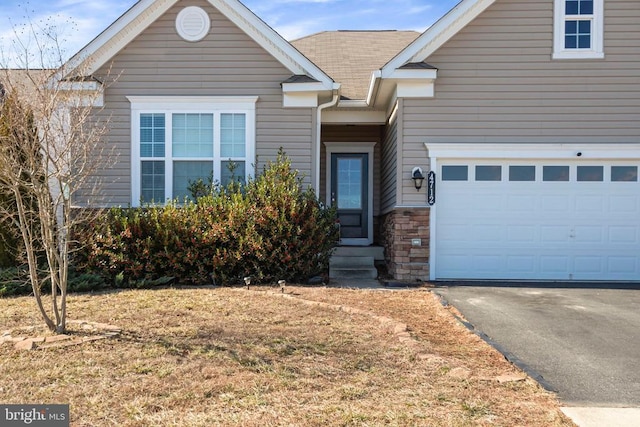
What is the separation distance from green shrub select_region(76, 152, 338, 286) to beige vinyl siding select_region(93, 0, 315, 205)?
1341 millimetres

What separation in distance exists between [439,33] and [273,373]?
787 centimetres

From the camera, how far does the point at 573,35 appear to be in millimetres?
10812

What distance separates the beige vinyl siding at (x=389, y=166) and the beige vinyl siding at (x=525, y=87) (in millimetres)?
553

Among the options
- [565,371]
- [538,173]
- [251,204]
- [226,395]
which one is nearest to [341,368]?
[226,395]

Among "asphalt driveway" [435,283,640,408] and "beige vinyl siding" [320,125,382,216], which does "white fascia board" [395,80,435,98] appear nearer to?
"beige vinyl siding" [320,125,382,216]

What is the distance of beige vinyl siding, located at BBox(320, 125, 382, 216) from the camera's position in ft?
45.4

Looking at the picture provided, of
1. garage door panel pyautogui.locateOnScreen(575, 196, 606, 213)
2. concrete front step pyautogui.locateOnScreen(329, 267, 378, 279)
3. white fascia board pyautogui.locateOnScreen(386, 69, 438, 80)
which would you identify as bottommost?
concrete front step pyautogui.locateOnScreen(329, 267, 378, 279)

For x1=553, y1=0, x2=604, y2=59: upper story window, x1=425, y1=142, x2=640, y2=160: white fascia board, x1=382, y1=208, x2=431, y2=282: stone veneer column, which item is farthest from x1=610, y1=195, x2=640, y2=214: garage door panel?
x1=382, y1=208, x2=431, y2=282: stone veneer column

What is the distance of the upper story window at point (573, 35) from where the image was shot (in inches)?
422

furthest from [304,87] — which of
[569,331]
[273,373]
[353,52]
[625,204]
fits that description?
[273,373]

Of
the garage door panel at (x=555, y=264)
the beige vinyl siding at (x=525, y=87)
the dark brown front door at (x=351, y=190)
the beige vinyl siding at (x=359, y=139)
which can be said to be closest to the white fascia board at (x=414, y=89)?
the beige vinyl siding at (x=525, y=87)

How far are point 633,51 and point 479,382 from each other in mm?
8665

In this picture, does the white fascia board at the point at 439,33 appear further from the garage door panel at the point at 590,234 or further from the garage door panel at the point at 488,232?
the garage door panel at the point at 590,234

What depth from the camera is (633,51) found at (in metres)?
10.7
